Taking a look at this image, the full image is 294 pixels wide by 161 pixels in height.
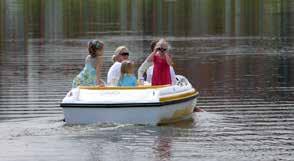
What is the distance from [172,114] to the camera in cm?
1845

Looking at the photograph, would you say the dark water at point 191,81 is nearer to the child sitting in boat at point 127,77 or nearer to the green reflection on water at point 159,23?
the green reflection on water at point 159,23

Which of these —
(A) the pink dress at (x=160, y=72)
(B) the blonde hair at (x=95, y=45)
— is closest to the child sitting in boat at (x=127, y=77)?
(B) the blonde hair at (x=95, y=45)

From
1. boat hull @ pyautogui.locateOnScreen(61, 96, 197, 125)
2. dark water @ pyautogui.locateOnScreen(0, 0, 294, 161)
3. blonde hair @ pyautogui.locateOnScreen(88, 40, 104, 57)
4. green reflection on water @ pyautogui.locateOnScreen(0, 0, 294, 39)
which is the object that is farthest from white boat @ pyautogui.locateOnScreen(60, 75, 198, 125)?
green reflection on water @ pyautogui.locateOnScreen(0, 0, 294, 39)

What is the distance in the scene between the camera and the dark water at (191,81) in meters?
15.7

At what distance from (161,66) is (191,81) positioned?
23.2ft

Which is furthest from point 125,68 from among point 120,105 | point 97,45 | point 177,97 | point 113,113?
point 113,113

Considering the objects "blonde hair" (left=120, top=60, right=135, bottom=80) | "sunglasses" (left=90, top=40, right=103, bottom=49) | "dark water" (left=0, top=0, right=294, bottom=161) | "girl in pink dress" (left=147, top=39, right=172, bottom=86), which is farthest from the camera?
"girl in pink dress" (left=147, top=39, right=172, bottom=86)

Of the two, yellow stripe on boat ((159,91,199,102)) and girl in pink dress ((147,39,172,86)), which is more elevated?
girl in pink dress ((147,39,172,86))

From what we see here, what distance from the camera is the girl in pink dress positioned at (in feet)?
64.0

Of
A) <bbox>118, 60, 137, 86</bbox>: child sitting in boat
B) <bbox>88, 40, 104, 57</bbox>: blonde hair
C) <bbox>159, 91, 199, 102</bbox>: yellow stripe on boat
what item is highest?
<bbox>88, 40, 104, 57</bbox>: blonde hair

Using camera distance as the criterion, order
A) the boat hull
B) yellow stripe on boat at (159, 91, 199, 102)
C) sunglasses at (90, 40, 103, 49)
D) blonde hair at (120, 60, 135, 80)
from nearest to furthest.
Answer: the boat hull, yellow stripe on boat at (159, 91, 199, 102), sunglasses at (90, 40, 103, 49), blonde hair at (120, 60, 135, 80)

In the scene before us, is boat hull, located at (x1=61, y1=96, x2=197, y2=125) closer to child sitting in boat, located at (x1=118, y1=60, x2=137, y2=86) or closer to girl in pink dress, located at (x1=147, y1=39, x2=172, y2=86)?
child sitting in boat, located at (x1=118, y1=60, x2=137, y2=86)

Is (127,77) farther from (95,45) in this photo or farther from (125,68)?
(95,45)

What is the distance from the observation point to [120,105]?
17.4m
